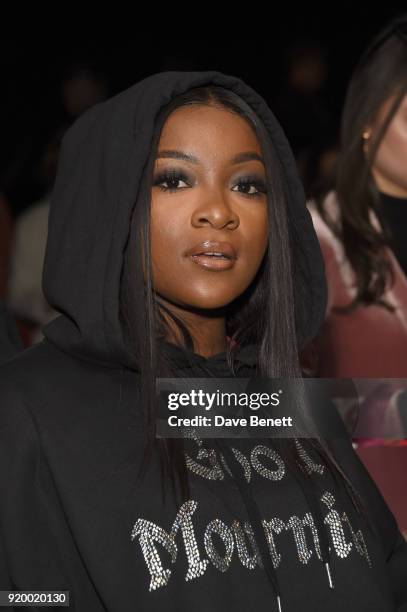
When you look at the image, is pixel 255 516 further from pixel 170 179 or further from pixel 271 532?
pixel 170 179

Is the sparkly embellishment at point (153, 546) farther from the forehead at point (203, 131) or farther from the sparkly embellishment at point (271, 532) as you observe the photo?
the forehead at point (203, 131)

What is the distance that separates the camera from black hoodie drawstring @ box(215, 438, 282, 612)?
1.50 metres

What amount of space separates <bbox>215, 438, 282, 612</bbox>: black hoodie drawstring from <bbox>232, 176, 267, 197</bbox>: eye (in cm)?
37

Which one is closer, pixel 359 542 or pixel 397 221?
pixel 359 542

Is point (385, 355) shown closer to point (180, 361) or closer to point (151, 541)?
point (180, 361)

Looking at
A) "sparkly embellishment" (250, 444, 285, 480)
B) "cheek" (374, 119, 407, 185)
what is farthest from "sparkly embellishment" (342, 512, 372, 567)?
"cheek" (374, 119, 407, 185)

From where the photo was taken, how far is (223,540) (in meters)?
1.48

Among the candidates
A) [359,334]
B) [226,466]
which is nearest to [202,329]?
[226,466]

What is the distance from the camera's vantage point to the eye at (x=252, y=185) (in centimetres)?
162

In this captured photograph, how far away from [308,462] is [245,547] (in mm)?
211

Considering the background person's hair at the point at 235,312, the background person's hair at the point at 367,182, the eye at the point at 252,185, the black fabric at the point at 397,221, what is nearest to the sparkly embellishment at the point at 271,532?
the background person's hair at the point at 235,312

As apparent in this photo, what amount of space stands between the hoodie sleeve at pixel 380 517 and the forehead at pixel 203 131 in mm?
516

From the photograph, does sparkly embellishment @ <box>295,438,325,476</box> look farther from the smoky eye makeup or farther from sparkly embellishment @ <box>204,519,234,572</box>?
the smoky eye makeup

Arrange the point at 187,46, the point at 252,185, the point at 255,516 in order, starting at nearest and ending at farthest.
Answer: the point at 255,516
the point at 252,185
the point at 187,46
